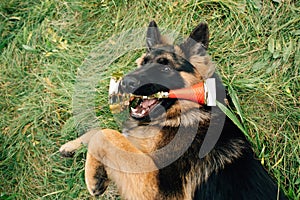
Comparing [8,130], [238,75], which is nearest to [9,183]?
[8,130]

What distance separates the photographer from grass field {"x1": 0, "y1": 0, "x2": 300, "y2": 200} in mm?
4809

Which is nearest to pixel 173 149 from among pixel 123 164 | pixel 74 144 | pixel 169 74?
pixel 123 164

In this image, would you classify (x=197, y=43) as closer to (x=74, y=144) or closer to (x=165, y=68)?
(x=165, y=68)

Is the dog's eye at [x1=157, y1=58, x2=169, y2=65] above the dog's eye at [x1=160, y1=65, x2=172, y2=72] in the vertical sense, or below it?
above

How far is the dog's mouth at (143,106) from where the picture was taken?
13.2ft

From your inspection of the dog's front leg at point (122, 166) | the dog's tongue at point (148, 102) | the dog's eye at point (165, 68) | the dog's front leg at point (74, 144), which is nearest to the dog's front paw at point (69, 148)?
the dog's front leg at point (74, 144)

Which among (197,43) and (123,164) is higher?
(197,43)

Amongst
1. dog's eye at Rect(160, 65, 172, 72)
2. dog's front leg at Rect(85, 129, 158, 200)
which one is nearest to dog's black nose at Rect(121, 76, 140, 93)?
dog's eye at Rect(160, 65, 172, 72)

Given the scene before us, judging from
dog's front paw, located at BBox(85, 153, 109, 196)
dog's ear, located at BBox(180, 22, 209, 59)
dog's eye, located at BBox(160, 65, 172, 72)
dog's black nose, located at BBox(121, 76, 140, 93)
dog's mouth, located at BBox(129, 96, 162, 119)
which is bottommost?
dog's front paw, located at BBox(85, 153, 109, 196)

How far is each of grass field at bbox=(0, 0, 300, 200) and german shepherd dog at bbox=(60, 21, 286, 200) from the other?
703 millimetres

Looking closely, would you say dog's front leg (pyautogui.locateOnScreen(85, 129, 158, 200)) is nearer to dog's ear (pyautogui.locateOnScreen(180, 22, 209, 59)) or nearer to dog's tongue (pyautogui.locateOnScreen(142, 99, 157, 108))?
dog's tongue (pyautogui.locateOnScreen(142, 99, 157, 108))

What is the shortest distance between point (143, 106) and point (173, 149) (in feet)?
1.76

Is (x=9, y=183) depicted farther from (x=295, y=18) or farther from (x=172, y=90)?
(x=295, y=18)

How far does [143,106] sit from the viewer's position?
4074 mm
